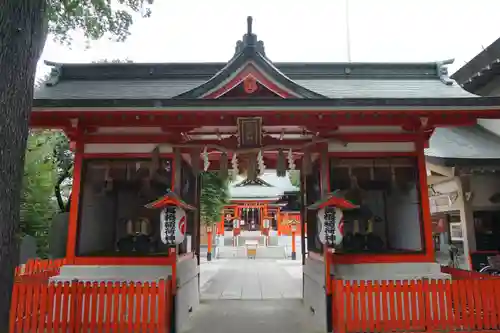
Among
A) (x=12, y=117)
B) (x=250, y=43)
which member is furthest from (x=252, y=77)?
(x=12, y=117)

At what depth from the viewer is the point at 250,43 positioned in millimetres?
6926

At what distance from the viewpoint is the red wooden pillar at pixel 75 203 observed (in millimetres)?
6965

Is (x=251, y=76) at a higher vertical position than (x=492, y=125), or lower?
lower

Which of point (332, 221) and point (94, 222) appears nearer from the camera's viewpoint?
point (332, 221)

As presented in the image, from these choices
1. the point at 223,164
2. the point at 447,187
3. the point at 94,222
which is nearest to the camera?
the point at 223,164

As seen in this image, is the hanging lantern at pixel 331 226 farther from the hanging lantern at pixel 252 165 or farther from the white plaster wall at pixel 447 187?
the white plaster wall at pixel 447 187

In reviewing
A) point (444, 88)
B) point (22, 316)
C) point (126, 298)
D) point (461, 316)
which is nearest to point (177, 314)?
point (126, 298)

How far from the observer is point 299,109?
6.07 metres

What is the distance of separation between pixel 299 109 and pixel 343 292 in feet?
10.2

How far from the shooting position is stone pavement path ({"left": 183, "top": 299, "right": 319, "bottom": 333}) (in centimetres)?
702

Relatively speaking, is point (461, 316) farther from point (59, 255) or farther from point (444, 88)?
point (59, 255)

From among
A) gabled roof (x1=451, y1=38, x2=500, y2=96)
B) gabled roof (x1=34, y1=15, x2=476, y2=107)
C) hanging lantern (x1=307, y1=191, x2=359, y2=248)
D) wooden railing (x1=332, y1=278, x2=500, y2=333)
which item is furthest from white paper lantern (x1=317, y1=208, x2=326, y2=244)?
gabled roof (x1=451, y1=38, x2=500, y2=96)

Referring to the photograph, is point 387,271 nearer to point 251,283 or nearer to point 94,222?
point 94,222

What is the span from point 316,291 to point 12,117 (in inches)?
246
